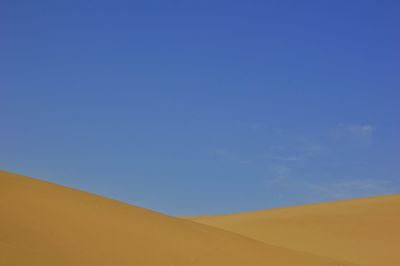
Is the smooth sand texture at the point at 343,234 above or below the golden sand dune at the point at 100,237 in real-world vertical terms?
above

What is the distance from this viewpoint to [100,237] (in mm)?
9742

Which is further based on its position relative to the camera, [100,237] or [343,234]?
[343,234]

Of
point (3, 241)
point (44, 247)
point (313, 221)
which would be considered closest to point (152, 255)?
point (44, 247)

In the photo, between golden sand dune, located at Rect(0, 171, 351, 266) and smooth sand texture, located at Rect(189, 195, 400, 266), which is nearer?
golden sand dune, located at Rect(0, 171, 351, 266)

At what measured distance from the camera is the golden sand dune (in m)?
8.52

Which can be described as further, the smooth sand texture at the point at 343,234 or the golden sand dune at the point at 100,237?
the smooth sand texture at the point at 343,234

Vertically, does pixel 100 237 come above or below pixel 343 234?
below

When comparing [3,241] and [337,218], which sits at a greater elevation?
[337,218]

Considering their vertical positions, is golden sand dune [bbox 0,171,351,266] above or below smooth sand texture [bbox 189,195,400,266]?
below

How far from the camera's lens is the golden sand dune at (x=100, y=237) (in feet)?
28.0

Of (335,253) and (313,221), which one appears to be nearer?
(335,253)

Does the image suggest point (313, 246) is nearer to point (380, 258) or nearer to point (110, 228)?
point (380, 258)

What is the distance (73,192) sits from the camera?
12.4 m

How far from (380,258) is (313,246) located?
86.3 inches
